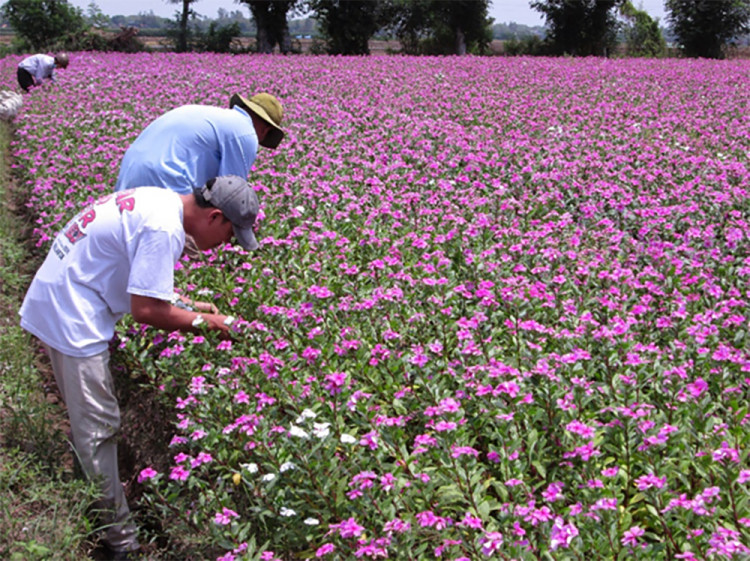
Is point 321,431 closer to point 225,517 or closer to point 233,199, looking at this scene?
point 225,517

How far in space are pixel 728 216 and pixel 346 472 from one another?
4.02 meters

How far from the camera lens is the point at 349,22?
37.9 meters

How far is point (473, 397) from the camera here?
3076mm

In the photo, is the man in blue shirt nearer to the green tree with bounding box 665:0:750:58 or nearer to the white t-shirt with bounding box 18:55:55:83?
the white t-shirt with bounding box 18:55:55:83

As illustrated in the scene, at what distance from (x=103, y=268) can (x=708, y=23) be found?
3624 cm

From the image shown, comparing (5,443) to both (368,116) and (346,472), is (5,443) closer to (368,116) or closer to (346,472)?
(346,472)

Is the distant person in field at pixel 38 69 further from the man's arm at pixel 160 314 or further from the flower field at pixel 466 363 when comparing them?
the man's arm at pixel 160 314

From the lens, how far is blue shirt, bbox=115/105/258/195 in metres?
4.29

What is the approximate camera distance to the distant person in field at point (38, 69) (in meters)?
13.9

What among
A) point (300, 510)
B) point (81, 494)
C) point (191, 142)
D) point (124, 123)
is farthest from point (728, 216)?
point (124, 123)

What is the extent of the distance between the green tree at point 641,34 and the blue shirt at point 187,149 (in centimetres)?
3739

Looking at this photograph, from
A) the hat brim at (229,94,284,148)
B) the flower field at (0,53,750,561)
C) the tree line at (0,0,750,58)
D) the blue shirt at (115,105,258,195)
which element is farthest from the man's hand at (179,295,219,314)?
the tree line at (0,0,750,58)

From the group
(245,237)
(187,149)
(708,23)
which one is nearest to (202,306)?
(245,237)

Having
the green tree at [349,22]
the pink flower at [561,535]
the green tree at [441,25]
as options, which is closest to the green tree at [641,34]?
the green tree at [441,25]
